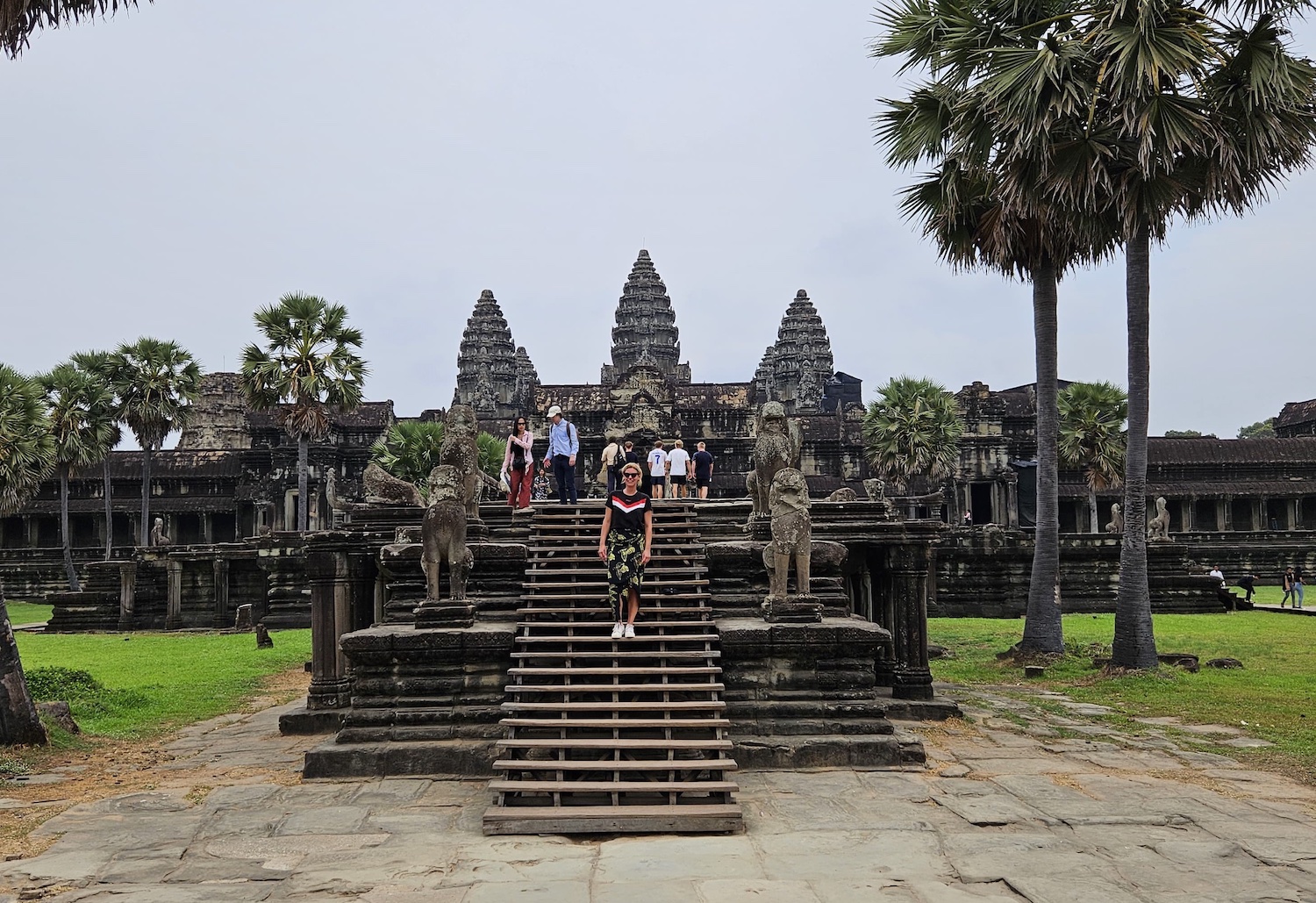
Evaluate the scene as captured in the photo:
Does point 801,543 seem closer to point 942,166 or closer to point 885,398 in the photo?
point 942,166

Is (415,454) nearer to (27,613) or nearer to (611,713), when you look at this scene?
(27,613)

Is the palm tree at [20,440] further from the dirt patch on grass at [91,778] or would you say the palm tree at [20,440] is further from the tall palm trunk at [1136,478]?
the tall palm trunk at [1136,478]

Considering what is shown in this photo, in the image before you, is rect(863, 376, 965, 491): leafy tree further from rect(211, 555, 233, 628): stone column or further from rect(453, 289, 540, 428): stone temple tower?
rect(453, 289, 540, 428): stone temple tower

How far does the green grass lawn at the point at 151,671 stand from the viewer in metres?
11.4

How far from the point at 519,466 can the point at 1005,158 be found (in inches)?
278

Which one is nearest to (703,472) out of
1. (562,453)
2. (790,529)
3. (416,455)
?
(562,453)

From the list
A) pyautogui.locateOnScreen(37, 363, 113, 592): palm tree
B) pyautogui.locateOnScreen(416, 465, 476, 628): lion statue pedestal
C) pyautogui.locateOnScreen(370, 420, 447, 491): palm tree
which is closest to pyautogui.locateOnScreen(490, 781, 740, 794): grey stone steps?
pyautogui.locateOnScreen(416, 465, 476, 628): lion statue pedestal

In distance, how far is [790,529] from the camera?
862 cm

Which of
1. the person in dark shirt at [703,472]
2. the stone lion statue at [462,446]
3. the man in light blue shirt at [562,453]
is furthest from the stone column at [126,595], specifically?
the stone lion statue at [462,446]

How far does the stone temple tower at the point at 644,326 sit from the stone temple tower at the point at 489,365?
619 centimetres

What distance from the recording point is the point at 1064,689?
1224cm

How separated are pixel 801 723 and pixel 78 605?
2382cm

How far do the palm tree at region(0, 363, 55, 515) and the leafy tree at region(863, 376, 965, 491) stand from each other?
24888mm

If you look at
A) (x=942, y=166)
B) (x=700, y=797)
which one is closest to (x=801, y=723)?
(x=700, y=797)
